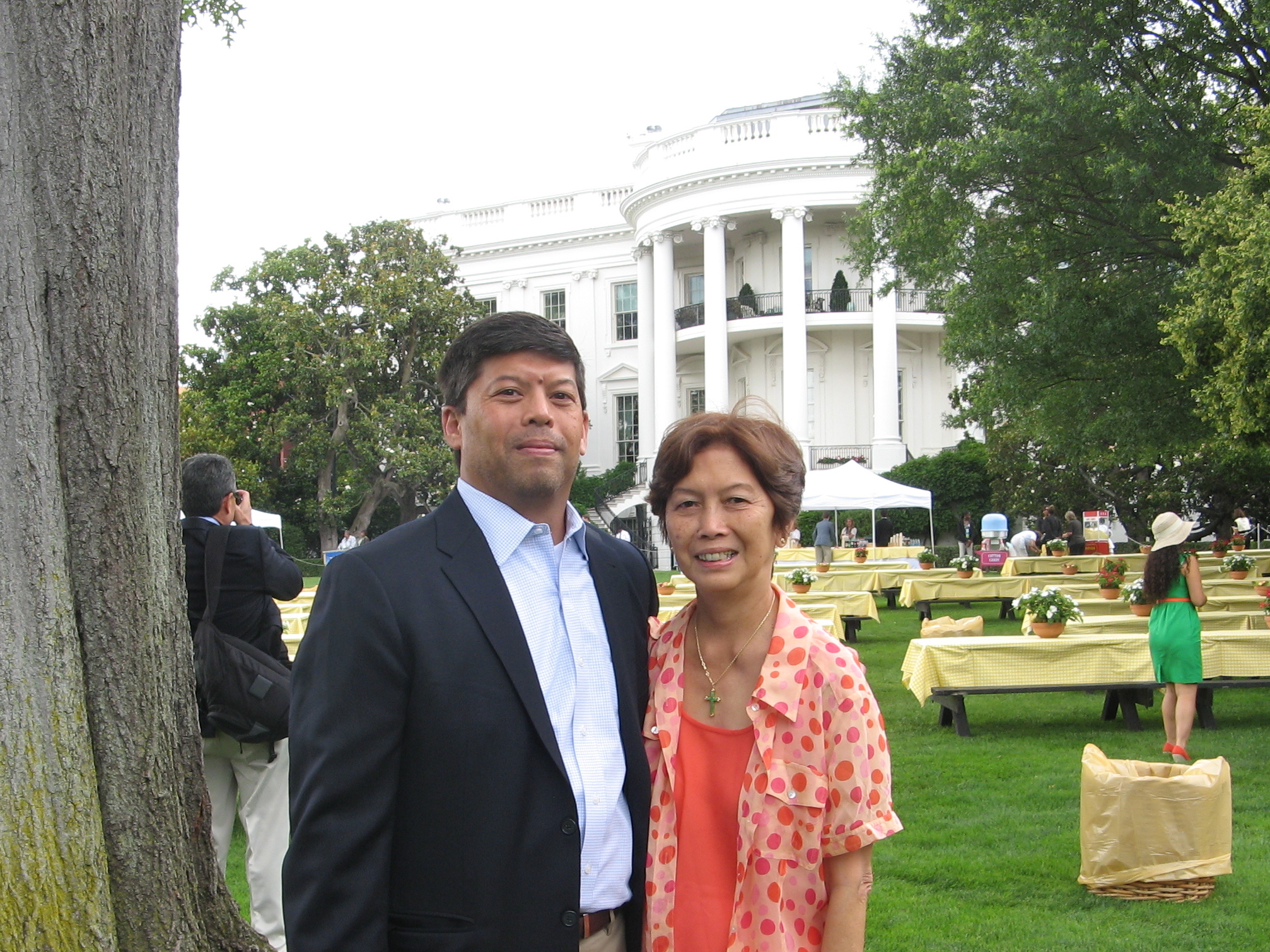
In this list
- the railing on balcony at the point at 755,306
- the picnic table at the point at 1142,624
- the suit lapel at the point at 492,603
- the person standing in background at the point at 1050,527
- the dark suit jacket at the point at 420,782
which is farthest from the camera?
the railing on balcony at the point at 755,306

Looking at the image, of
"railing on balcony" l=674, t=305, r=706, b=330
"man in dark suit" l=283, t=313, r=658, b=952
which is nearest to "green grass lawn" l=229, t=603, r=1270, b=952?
"man in dark suit" l=283, t=313, r=658, b=952

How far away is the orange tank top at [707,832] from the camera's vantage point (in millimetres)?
2533

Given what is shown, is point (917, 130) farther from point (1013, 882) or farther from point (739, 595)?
point (739, 595)

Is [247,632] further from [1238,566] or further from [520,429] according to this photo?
[1238,566]

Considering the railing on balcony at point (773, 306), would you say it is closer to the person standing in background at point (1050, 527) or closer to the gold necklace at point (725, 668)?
the person standing in background at point (1050, 527)

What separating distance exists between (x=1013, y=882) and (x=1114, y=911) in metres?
0.56

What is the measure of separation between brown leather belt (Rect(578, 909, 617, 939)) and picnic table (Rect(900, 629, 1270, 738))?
7949mm

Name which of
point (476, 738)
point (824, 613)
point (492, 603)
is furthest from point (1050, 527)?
point (476, 738)

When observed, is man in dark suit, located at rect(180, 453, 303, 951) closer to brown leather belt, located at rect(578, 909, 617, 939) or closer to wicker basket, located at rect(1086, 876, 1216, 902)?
brown leather belt, located at rect(578, 909, 617, 939)

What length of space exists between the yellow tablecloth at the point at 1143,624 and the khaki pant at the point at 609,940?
946cm

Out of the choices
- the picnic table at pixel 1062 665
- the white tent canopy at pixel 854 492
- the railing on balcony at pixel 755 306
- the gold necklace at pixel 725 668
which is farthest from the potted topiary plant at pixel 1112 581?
the railing on balcony at pixel 755 306

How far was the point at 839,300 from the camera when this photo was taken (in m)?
40.8

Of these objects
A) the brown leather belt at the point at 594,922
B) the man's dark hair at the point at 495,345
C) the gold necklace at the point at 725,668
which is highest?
the man's dark hair at the point at 495,345

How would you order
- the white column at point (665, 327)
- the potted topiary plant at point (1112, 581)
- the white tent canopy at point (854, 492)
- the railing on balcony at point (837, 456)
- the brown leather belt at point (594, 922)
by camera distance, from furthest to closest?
the white column at point (665, 327)
the railing on balcony at point (837, 456)
the white tent canopy at point (854, 492)
the potted topiary plant at point (1112, 581)
the brown leather belt at point (594, 922)
